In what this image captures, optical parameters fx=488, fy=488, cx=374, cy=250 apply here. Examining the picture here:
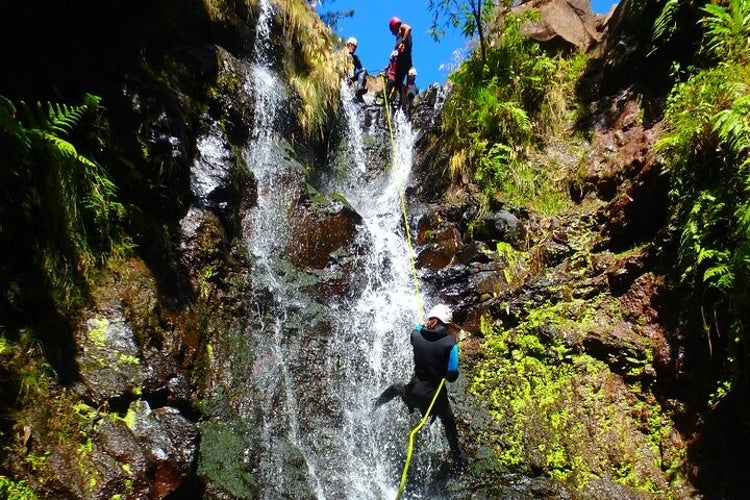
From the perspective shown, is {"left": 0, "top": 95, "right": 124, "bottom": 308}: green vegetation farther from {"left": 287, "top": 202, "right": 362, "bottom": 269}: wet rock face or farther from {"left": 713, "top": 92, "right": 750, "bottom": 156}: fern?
{"left": 713, "top": 92, "right": 750, "bottom": 156}: fern

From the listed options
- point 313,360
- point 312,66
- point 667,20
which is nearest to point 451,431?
point 313,360

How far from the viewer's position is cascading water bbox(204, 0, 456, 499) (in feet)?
16.7

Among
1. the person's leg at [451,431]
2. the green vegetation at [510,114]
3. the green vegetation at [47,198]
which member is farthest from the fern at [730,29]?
the green vegetation at [47,198]

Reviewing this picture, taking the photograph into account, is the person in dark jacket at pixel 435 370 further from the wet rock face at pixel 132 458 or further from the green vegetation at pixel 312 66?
the green vegetation at pixel 312 66

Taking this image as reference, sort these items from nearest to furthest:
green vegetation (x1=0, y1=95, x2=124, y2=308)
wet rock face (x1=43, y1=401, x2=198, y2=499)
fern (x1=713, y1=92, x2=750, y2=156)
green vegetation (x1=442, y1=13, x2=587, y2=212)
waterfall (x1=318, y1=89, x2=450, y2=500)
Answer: wet rock face (x1=43, y1=401, x2=198, y2=499) < green vegetation (x1=0, y1=95, x2=124, y2=308) < fern (x1=713, y1=92, x2=750, y2=156) < waterfall (x1=318, y1=89, x2=450, y2=500) < green vegetation (x1=442, y1=13, x2=587, y2=212)

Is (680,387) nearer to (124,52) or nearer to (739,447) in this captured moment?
(739,447)

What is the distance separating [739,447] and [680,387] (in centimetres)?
67

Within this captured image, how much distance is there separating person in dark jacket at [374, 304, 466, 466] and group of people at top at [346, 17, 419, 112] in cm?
767

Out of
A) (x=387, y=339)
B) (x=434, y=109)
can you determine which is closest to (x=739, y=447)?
(x=387, y=339)

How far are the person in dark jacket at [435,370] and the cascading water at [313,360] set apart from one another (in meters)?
0.54

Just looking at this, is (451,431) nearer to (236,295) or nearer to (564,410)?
(564,410)

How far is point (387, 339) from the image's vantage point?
22.4 ft

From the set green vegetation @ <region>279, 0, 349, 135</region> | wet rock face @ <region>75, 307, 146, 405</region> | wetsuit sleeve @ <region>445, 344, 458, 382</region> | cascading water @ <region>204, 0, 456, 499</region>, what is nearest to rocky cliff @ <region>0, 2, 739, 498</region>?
wet rock face @ <region>75, 307, 146, 405</region>

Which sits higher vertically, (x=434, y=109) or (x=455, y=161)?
(x=434, y=109)
